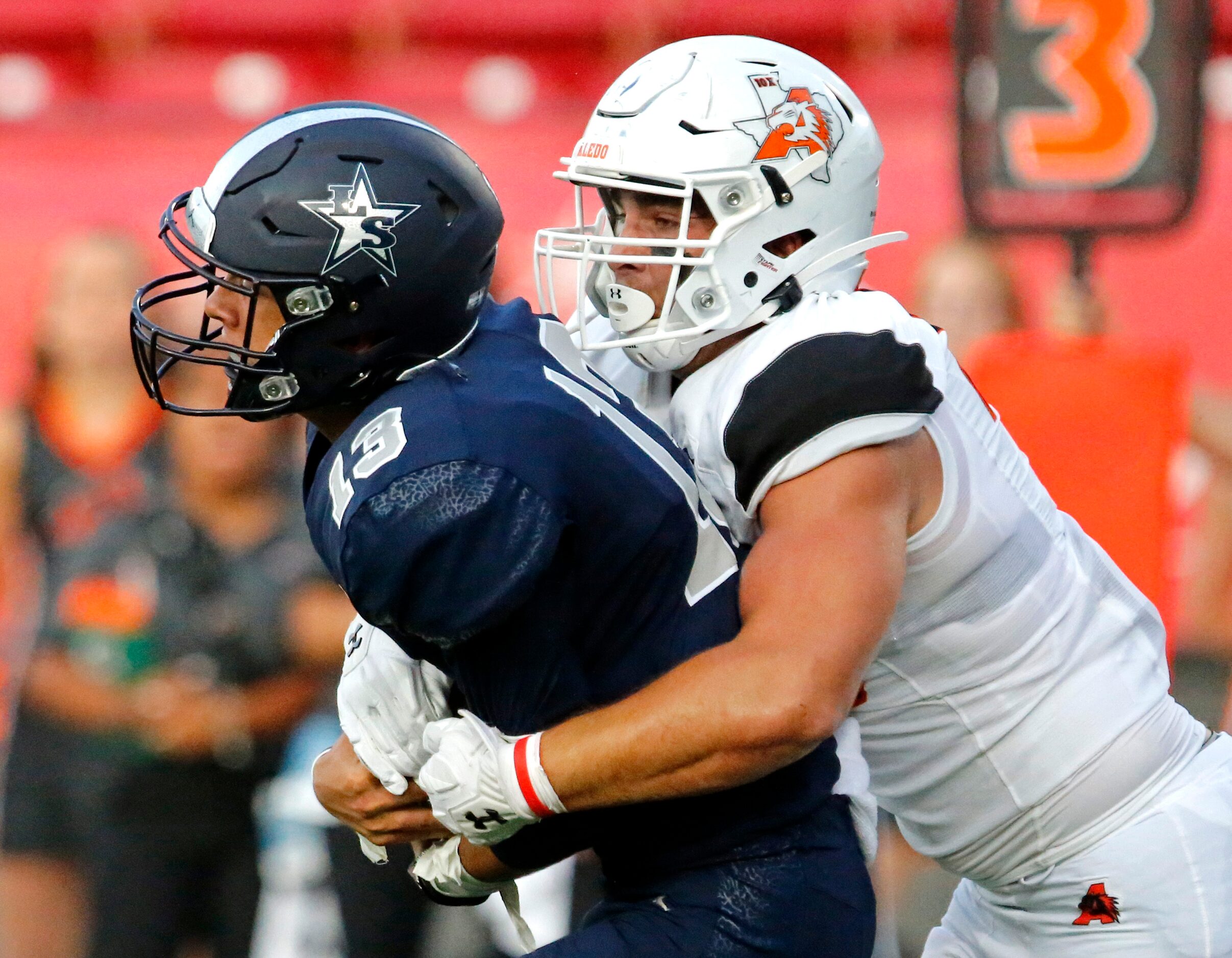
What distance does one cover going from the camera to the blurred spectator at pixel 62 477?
396 centimetres

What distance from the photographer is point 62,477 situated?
4.06 meters

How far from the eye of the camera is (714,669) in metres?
1.87

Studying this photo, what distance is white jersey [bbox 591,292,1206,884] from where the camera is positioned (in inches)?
83.4

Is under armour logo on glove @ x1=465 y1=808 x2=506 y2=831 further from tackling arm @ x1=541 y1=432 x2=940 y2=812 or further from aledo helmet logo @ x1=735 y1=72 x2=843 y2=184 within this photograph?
aledo helmet logo @ x1=735 y1=72 x2=843 y2=184

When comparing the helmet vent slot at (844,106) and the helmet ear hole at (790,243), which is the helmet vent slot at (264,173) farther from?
the helmet vent slot at (844,106)

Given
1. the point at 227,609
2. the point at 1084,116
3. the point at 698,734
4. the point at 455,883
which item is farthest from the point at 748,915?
the point at 1084,116

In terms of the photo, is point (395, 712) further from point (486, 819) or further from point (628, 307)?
point (628, 307)

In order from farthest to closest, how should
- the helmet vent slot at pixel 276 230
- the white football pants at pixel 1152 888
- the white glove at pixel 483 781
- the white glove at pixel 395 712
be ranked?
1. the white football pants at pixel 1152 888
2. the white glove at pixel 395 712
3. the helmet vent slot at pixel 276 230
4. the white glove at pixel 483 781

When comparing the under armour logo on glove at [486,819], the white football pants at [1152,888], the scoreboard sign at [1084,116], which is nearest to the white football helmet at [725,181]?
the under armour logo on glove at [486,819]

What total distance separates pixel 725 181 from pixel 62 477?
2374mm

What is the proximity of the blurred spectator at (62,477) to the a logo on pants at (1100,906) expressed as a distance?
2557 millimetres

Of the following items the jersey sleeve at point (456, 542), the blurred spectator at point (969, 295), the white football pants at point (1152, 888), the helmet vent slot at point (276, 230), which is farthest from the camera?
the blurred spectator at point (969, 295)

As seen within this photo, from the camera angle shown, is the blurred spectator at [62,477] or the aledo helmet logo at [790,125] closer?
the aledo helmet logo at [790,125]

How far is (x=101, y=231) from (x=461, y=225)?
8.28 ft
